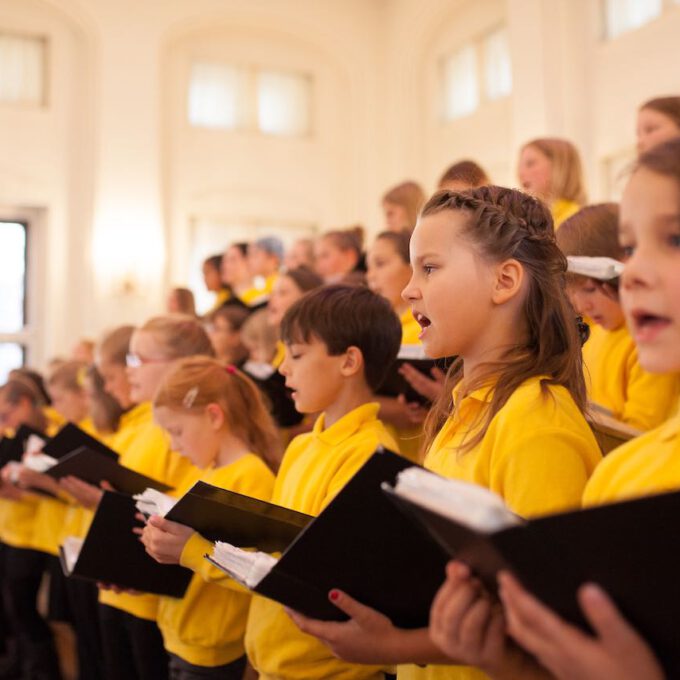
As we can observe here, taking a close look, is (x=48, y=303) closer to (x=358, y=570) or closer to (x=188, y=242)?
(x=188, y=242)

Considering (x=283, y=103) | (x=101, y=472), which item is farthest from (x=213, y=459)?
(x=283, y=103)

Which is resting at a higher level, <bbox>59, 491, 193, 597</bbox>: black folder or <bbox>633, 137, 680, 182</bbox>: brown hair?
<bbox>633, 137, 680, 182</bbox>: brown hair

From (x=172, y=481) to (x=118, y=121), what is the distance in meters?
7.36

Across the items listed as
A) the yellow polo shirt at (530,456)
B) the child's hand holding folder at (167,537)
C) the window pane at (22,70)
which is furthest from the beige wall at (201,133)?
the yellow polo shirt at (530,456)

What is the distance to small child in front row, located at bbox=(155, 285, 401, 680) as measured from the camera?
2072 mm

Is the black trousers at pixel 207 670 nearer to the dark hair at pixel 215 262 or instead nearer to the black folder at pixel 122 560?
the black folder at pixel 122 560

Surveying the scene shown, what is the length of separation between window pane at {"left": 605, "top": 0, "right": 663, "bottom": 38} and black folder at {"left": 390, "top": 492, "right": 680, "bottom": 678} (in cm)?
722

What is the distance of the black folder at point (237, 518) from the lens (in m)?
1.73

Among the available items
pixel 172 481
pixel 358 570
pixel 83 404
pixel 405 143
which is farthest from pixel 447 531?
pixel 405 143

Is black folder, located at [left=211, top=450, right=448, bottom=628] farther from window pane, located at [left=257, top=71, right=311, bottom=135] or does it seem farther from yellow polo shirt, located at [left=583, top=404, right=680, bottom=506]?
window pane, located at [left=257, top=71, right=311, bottom=135]

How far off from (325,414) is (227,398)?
1.66 ft

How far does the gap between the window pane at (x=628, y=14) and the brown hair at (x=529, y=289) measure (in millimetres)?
6362

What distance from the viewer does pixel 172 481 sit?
123 inches

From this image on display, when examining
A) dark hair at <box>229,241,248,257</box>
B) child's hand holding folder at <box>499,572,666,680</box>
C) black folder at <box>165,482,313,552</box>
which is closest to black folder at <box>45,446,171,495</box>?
black folder at <box>165,482,313,552</box>
